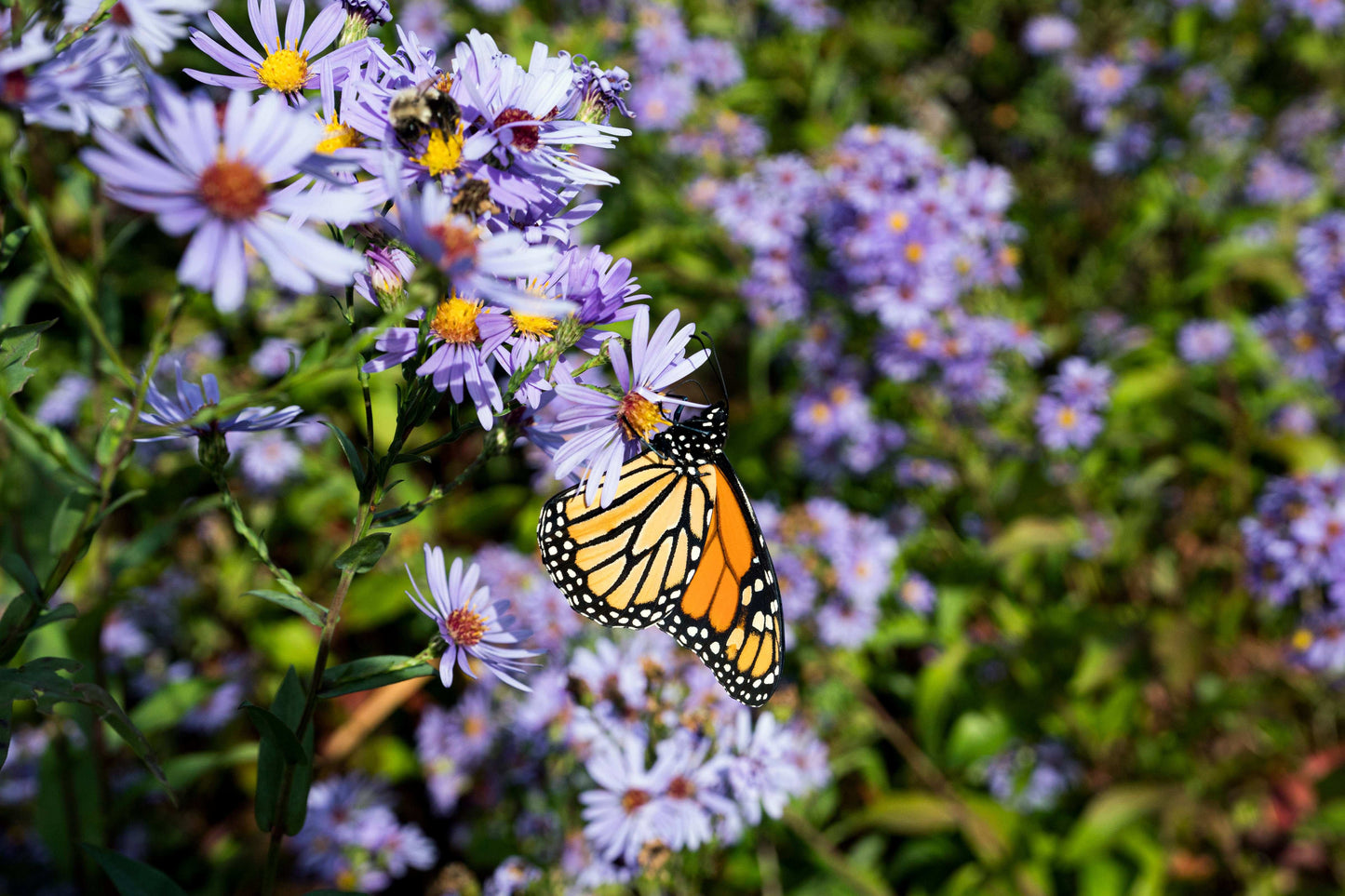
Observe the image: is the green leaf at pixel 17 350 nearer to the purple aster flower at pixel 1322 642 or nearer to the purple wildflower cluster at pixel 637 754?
the purple wildflower cluster at pixel 637 754

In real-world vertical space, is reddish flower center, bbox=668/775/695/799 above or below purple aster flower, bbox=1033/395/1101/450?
below

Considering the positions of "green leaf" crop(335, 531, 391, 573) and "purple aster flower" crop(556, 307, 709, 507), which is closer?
"green leaf" crop(335, 531, 391, 573)

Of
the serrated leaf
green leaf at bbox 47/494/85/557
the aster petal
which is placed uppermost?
the aster petal

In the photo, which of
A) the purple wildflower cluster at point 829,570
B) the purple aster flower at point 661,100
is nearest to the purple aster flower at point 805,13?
the purple aster flower at point 661,100

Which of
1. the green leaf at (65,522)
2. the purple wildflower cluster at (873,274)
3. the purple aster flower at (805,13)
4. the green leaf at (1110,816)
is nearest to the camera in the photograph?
the green leaf at (65,522)

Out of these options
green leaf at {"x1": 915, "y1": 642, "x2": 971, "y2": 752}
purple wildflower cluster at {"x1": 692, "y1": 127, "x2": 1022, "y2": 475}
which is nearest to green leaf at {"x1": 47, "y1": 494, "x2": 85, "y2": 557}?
purple wildflower cluster at {"x1": 692, "y1": 127, "x2": 1022, "y2": 475}

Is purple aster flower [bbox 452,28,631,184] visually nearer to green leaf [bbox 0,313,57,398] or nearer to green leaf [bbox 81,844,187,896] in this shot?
green leaf [bbox 0,313,57,398]
